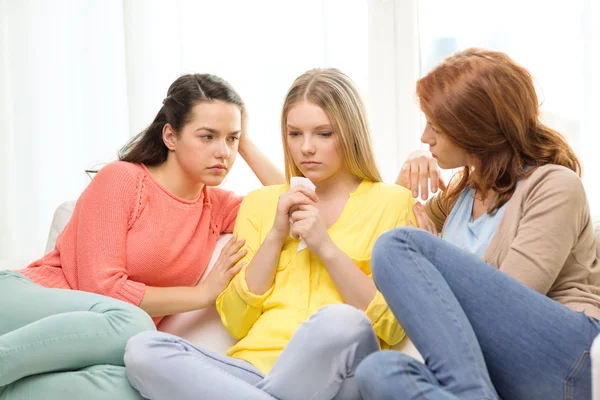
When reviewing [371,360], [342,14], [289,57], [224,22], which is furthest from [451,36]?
[371,360]

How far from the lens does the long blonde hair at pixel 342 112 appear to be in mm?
1993

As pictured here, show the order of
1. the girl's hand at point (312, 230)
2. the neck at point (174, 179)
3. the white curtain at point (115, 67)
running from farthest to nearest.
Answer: the white curtain at point (115, 67)
the neck at point (174, 179)
the girl's hand at point (312, 230)

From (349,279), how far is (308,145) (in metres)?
0.36

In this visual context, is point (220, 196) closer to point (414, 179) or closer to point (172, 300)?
point (172, 300)

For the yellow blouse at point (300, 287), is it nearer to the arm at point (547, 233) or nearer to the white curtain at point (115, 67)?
the arm at point (547, 233)

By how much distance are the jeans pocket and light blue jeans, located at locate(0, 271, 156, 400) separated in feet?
2.90

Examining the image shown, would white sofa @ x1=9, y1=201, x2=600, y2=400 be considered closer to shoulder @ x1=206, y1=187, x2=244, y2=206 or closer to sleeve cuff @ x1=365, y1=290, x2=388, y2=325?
shoulder @ x1=206, y1=187, x2=244, y2=206

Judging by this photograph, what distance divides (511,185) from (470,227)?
146 millimetres

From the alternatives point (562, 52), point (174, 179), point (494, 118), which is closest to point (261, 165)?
point (174, 179)

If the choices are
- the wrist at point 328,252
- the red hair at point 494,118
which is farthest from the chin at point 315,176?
the red hair at point 494,118

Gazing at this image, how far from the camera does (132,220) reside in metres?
2.07

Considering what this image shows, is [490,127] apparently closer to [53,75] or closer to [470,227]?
[470,227]

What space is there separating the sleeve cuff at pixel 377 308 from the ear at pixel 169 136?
0.75 metres

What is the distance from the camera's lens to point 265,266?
6.29ft
